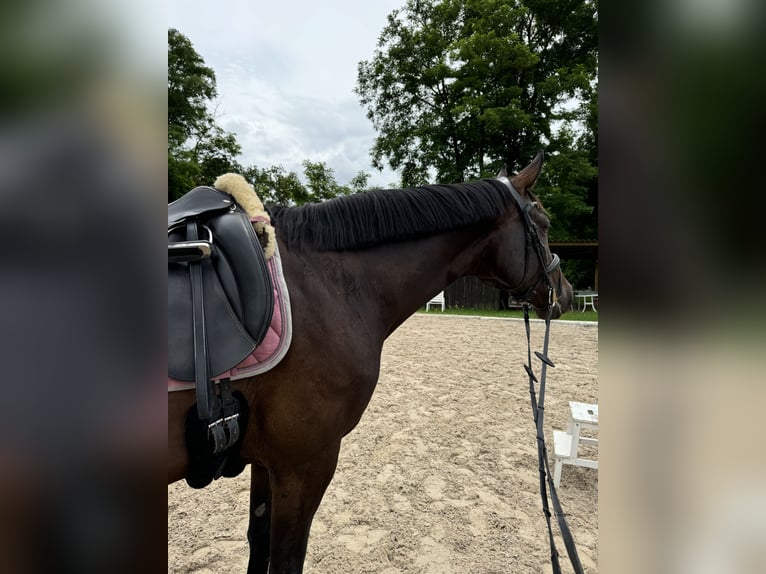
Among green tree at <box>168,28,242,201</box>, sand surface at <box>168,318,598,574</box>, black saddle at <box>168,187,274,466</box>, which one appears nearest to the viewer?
black saddle at <box>168,187,274,466</box>

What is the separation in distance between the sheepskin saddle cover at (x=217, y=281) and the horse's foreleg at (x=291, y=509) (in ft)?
1.93

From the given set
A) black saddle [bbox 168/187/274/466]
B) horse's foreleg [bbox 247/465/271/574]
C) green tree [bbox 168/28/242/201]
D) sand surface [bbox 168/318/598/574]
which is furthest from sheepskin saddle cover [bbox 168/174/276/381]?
green tree [bbox 168/28/242/201]

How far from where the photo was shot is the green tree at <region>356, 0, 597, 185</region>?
1789 cm

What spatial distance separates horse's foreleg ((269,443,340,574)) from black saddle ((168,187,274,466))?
35 cm

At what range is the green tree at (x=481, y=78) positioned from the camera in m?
17.9

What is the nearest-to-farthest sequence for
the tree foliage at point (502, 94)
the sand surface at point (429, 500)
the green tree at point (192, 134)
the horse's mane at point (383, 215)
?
1. the horse's mane at point (383, 215)
2. the sand surface at point (429, 500)
3. the green tree at point (192, 134)
4. the tree foliage at point (502, 94)

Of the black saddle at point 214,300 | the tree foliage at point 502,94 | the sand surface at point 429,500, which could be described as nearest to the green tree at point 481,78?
the tree foliage at point 502,94

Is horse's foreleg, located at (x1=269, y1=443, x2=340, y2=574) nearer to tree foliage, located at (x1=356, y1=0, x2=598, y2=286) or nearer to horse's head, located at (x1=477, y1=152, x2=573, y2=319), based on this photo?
horse's head, located at (x1=477, y1=152, x2=573, y2=319)

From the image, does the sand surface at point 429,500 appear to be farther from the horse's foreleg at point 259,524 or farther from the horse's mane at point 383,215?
the horse's mane at point 383,215

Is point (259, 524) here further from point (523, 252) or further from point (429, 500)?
point (523, 252)

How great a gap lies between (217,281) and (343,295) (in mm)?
552

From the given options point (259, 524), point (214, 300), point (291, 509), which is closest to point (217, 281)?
point (214, 300)

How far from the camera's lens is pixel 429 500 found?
2.93 metres
